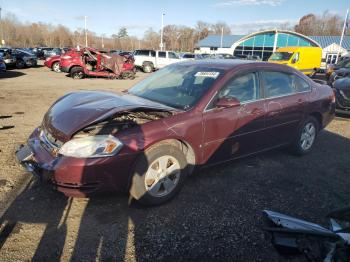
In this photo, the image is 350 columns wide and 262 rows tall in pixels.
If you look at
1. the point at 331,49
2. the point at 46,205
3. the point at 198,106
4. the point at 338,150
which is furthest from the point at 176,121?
the point at 331,49

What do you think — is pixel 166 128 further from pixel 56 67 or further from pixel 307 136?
pixel 56 67

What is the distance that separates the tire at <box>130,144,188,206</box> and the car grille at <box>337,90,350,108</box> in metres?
6.88

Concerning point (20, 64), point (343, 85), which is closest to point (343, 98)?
point (343, 85)

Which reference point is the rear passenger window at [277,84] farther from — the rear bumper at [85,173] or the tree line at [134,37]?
the tree line at [134,37]

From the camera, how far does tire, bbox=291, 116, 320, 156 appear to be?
508cm

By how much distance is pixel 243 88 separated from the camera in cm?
416

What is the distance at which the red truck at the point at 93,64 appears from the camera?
672 inches

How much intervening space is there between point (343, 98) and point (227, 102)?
6416 millimetres

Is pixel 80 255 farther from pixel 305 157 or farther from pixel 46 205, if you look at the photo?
pixel 305 157

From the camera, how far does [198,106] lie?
143 inches

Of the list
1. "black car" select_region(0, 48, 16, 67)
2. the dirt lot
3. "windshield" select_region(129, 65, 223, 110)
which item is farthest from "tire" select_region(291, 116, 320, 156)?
"black car" select_region(0, 48, 16, 67)

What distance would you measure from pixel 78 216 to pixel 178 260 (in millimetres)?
1216

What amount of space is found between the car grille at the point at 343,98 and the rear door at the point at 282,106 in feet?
14.3

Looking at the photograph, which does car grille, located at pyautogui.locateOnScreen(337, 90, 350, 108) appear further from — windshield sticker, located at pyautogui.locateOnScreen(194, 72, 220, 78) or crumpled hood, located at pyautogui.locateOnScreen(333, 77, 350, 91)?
windshield sticker, located at pyautogui.locateOnScreen(194, 72, 220, 78)
